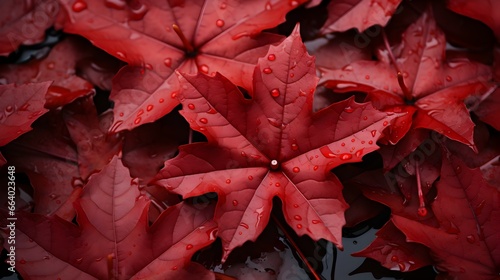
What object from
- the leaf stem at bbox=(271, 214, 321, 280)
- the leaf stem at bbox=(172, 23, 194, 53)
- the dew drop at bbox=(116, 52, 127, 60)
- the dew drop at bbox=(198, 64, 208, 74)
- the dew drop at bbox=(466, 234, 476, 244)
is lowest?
the leaf stem at bbox=(271, 214, 321, 280)

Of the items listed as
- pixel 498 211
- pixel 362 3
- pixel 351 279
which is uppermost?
pixel 362 3

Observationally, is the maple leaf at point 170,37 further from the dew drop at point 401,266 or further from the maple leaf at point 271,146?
Answer: the dew drop at point 401,266

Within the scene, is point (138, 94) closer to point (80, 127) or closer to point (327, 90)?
point (80, 127)

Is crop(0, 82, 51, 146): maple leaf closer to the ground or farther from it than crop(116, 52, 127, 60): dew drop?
closer to the ground

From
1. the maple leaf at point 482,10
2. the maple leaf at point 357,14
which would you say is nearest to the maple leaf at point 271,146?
the maple leaf at point 357,14

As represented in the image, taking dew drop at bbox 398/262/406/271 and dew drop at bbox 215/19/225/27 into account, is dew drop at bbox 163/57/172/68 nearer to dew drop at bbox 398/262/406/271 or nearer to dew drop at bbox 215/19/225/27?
dew drop at bbox 215/19/225/27

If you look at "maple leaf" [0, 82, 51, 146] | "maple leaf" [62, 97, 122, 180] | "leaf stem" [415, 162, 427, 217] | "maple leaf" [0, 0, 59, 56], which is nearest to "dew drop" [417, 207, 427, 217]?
"leaf stem" [415, 162, 427, 217]

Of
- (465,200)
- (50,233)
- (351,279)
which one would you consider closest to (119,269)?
(50,233)
